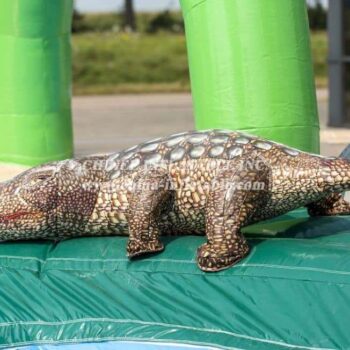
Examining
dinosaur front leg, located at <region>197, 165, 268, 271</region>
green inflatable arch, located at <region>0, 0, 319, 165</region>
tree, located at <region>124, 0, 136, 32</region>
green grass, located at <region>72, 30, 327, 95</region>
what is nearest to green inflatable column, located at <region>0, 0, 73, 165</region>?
green inflatable arch, located at <region>0, 0, 319, 165</region>

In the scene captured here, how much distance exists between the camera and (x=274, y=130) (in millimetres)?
4148

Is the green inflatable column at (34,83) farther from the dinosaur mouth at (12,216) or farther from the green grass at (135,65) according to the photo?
the green grass at (135,65)

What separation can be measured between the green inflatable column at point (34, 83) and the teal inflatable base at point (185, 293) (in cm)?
136

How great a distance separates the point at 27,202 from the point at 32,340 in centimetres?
54

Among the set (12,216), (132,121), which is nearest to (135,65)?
(132,121)

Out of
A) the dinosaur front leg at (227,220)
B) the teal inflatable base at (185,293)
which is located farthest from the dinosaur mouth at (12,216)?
the dinosaur front leg at (227,220)

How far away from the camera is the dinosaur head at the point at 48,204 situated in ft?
12.0

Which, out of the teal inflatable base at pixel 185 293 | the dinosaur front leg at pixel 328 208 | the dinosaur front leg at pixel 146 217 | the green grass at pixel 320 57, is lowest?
the teal inflatable base at pixel 185 293

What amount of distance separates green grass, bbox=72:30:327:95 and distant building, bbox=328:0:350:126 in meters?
7.23

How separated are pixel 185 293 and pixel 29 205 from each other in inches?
29.3

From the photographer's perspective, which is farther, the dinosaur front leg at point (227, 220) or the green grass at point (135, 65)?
the green grass at point (135, 65)

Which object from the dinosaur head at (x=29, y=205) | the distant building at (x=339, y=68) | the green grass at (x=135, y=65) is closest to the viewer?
the dinosaur head at (x=29, y=205)

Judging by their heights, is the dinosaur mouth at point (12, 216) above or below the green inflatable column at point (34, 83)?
below

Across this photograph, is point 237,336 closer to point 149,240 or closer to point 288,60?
point 149,240
